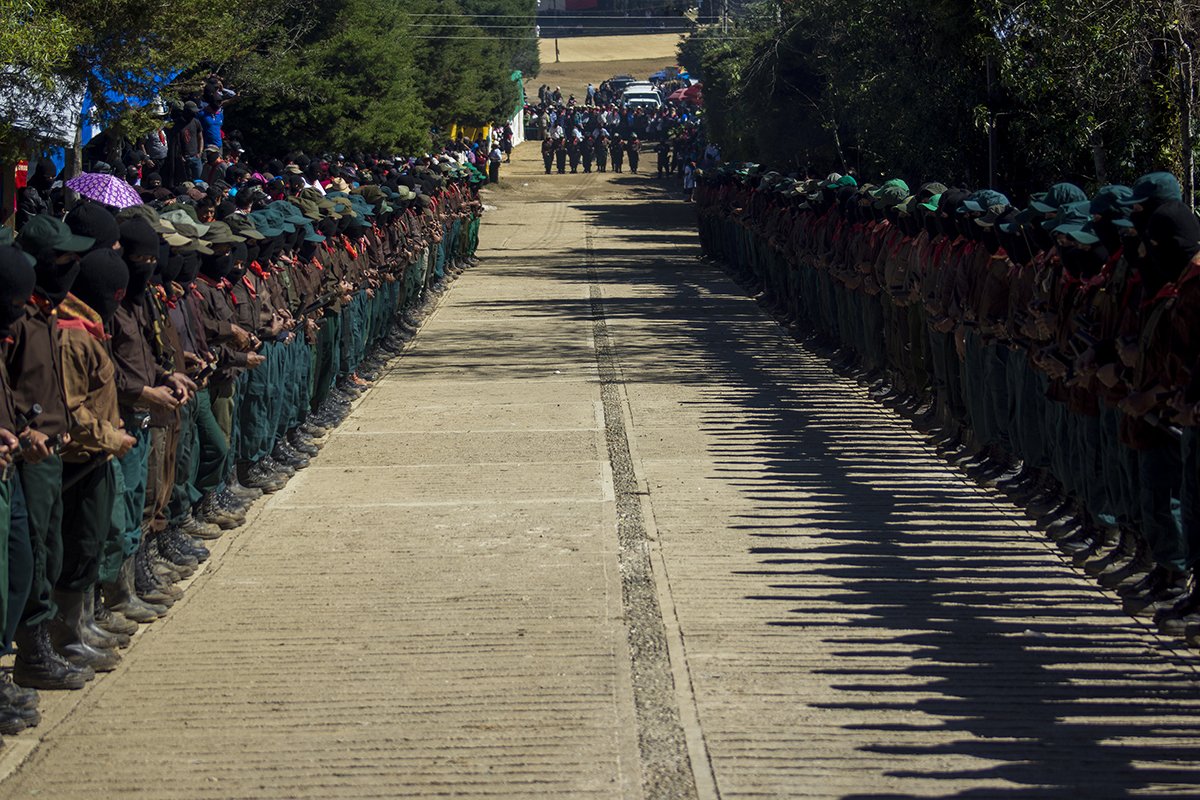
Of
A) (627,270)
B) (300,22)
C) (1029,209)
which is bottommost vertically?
(627,270)

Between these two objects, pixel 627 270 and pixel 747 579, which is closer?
pixel 747 579

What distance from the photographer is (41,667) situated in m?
8.16

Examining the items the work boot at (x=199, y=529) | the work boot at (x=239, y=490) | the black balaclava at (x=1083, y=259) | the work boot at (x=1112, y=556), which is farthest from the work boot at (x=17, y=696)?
the black balaclava at (x=1083, y=259)

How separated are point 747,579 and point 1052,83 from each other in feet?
35.9

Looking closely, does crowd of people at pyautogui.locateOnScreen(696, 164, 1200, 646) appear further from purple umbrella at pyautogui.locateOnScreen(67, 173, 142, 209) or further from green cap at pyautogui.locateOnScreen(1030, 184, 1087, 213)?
purple umbrella at pyautogui.locateOnScreen(67, 173, 142, 209)

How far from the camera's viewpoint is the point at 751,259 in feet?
98.4

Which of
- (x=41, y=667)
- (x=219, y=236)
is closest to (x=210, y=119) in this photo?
(x=219, y=236)

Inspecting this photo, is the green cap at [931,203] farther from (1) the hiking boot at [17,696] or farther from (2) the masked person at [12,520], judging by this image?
(1) the hiking boot at [17,696]

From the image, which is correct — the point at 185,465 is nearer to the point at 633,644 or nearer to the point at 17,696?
the point at 17,696

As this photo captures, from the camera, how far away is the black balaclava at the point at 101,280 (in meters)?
8.62

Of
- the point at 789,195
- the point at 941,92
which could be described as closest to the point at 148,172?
the point at 789,195

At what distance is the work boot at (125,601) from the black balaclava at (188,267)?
210 centimetres

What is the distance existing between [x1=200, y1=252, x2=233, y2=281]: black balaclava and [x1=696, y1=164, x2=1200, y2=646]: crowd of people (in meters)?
5.03

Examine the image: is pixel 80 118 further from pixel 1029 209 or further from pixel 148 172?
pixel 1029 209
